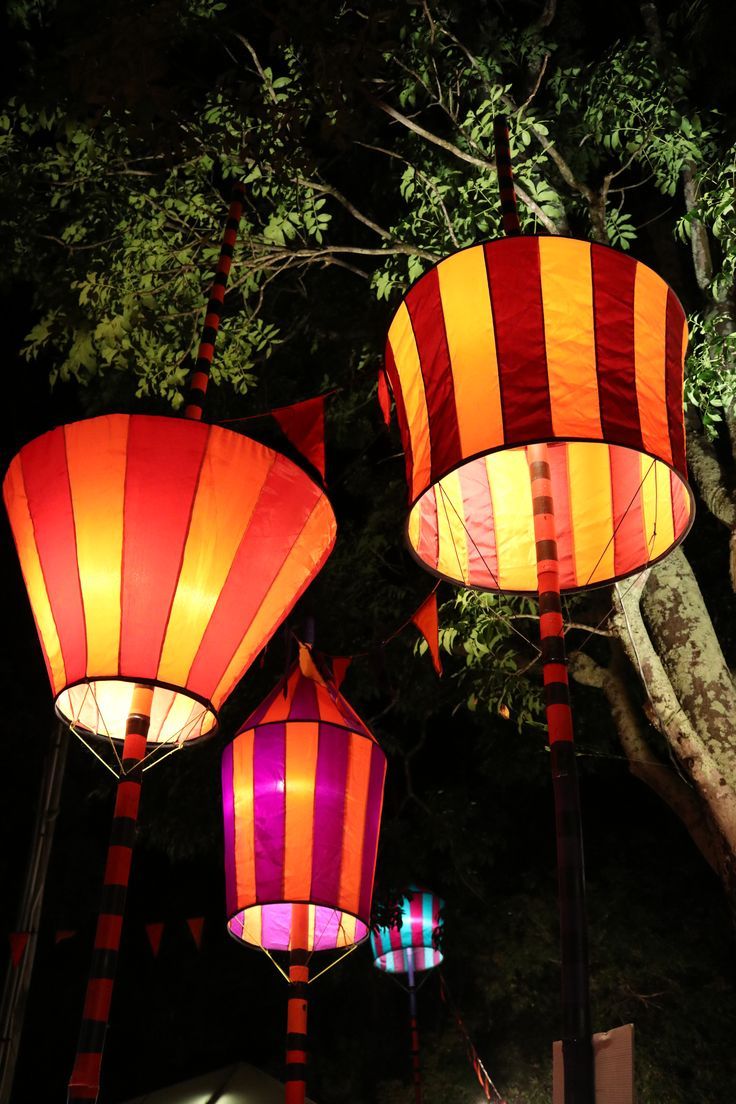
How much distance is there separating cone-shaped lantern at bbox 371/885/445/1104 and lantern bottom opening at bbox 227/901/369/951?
457cm

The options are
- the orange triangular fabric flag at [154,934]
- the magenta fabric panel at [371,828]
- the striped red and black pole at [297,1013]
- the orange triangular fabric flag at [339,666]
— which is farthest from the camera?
the orange triangular fabric flag at [154,934]

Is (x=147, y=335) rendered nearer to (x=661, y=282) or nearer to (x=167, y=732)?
(x=167, y=732)

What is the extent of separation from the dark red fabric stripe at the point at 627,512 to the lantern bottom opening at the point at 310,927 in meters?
3.23

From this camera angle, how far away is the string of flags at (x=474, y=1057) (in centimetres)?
1034

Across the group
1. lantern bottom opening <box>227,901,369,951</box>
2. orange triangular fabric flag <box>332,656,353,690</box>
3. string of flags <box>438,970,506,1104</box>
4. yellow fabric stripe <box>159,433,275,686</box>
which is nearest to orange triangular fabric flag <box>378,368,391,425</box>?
yellow fabric stripe <box>159,433,275,686</box>

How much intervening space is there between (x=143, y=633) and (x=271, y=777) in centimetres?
250

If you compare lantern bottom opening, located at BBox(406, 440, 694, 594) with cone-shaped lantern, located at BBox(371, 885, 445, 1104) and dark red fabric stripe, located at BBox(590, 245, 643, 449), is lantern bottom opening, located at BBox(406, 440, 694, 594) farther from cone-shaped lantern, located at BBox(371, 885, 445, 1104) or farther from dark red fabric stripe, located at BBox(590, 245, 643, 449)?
cone-shaped lantern, located at BBox(371, 885, 445, 1104)

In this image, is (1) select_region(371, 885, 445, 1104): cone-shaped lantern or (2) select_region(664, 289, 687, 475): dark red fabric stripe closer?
(2) select_region(664, 289, 687, 475): dark red fabric stripe

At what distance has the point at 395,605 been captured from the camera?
8.41 metres

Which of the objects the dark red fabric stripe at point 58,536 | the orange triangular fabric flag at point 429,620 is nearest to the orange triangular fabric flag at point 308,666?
the orange triangular fabric flag at point 429,620

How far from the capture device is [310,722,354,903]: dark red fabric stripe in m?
4.98

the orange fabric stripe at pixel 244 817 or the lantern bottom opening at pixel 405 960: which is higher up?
the orange fabric stripe at pixel 244 817

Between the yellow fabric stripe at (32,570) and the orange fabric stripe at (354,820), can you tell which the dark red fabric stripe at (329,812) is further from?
the yellow fabric stripe at (32,570)

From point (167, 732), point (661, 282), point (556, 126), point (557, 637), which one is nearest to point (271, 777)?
point (167, 732)
